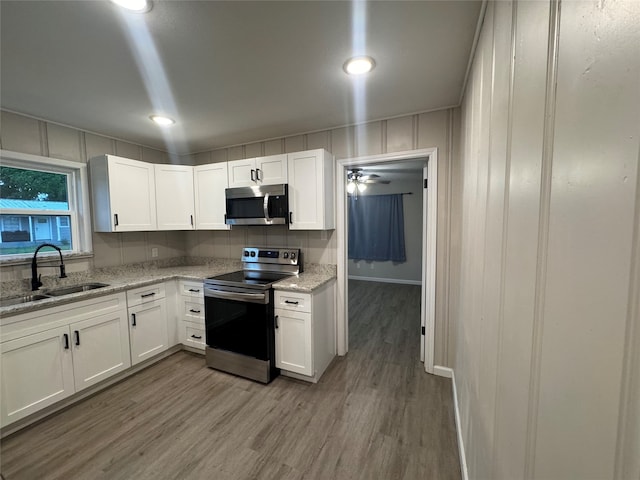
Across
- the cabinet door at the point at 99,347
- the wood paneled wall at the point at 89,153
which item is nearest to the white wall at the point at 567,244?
the cabinet door at the point at 99,347

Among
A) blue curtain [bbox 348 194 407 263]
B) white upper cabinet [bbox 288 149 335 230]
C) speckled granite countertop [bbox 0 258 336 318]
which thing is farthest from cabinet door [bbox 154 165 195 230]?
blue curtain [bbox 348 194 407 263]

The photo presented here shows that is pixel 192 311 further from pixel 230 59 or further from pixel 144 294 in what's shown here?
pixel 230 59

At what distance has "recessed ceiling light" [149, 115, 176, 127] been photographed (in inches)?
94.3

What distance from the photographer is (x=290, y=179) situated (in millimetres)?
2629

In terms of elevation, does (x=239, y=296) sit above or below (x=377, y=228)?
below

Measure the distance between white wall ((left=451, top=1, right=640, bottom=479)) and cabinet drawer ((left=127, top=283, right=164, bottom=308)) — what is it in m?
2.91

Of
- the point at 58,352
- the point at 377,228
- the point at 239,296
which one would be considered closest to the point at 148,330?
the point at 58,352

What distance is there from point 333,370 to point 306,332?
606 mm

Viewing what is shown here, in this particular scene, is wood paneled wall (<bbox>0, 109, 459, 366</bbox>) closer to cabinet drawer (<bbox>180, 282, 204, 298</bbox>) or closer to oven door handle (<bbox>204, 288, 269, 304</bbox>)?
cabinet drawer (<bbox>180, 282, 204, 298</bbox>)

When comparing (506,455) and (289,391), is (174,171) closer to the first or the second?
(289,391)

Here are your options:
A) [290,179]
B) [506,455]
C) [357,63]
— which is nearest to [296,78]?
[357,63]

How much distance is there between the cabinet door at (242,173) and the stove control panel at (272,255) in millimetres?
766

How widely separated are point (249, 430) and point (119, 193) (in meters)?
2.60

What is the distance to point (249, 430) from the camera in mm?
1812
